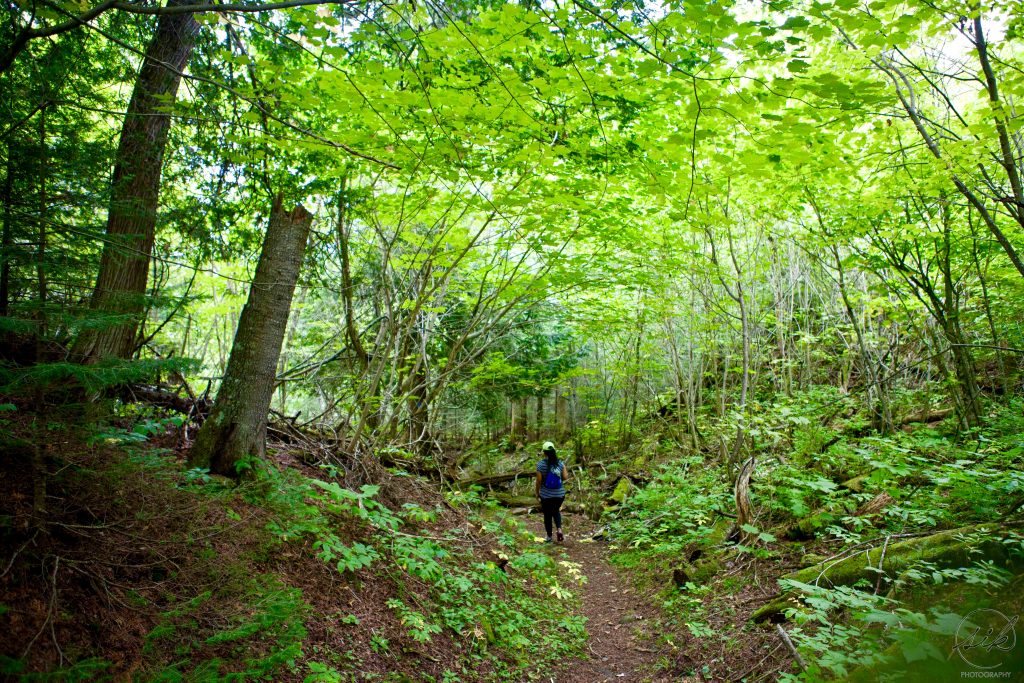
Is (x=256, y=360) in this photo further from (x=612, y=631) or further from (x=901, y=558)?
(x=901, y=558)

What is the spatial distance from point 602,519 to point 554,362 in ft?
17.0

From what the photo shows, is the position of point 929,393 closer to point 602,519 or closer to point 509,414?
point 602,519

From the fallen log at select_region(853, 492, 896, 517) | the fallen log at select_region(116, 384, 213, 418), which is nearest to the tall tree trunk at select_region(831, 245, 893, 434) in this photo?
the fallen log at select_region(853, 492, 896, 517)

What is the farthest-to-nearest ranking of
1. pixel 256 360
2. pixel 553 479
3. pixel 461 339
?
pixel 553 479 < pixel 461 339 < pixel 256 360

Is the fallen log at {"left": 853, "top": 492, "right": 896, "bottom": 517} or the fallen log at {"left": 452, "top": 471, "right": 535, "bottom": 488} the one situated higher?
the fallen log at {"left": 853, "top": 492, "right": 896, "bottom": 517}

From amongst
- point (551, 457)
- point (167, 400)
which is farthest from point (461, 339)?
point (167, 400)

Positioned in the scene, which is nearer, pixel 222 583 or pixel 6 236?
pixel 6 236

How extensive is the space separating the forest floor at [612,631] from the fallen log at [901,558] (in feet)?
3.53

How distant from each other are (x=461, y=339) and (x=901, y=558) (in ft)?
16.5

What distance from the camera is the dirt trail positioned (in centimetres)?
441

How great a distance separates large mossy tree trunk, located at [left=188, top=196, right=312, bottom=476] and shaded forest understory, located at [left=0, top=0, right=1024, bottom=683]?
0.09 feet

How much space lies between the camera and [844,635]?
10.3 feet

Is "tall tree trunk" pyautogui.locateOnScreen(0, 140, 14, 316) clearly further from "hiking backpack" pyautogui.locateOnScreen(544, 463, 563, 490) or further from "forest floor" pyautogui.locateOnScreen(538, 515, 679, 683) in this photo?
"hiking backpack" pyautogui.locateOnScreen(544, 463, 563, 490)

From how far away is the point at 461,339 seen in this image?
22.7 feet
